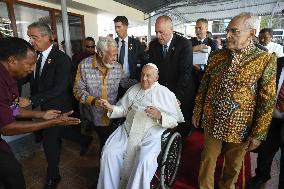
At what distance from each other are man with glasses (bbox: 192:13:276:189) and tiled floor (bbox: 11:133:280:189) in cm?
93

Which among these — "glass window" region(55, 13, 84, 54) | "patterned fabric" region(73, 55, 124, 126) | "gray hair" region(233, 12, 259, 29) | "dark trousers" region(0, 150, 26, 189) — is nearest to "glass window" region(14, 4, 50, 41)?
"glass window" region(55, 13, 84, 54)

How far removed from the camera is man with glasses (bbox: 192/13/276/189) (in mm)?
1813

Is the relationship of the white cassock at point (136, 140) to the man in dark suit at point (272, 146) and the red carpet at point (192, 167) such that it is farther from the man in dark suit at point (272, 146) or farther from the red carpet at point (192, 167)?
the man in dark suit at point (272, 146)

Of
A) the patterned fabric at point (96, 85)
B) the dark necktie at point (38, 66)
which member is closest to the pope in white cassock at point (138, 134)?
the patterned fabric at point (96, 85)

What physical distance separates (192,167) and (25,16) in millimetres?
4441

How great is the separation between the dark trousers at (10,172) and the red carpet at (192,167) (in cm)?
151

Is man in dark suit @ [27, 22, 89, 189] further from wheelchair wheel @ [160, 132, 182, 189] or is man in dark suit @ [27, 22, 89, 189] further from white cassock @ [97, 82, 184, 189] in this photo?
wheelchair wheel @ [160, 132, 182, 189]

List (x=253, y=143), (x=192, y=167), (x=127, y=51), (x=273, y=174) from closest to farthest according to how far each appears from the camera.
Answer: (x=253, y=143) → (x=273, y=174) → (x=192, y=167) → (x=127, y=51)

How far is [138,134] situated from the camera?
2336mm

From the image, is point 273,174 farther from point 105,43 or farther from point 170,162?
point 105,43

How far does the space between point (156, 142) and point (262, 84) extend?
997 millimetres

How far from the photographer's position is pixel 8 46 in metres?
1.68

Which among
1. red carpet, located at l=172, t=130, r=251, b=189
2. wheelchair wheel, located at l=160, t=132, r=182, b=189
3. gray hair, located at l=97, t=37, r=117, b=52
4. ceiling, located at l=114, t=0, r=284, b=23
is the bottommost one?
red carpet, located at l=172, t=130, r=251, b=189

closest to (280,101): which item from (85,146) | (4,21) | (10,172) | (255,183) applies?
(255,183)
